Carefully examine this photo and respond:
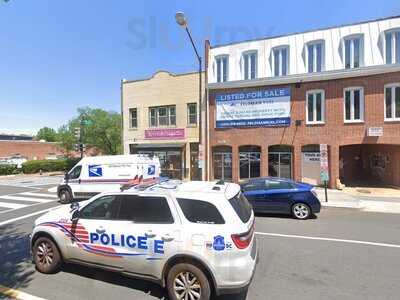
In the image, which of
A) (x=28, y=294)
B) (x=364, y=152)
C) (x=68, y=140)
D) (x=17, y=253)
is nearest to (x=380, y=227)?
(x=28, y=294)

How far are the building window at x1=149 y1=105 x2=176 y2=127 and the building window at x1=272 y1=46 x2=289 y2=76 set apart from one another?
795 cm

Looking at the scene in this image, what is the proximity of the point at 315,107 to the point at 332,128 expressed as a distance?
164 centimetres

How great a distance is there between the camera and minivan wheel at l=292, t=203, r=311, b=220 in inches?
406

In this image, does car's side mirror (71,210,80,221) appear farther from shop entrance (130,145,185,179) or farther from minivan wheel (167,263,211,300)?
shop entrance (130,145,185,179)

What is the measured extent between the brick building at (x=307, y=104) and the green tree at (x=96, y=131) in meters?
19.3

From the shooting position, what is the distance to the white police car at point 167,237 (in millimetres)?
4273

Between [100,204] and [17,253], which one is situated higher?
[100,204]

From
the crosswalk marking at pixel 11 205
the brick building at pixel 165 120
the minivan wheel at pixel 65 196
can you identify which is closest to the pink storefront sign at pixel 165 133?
the brick building at pixel 165 120

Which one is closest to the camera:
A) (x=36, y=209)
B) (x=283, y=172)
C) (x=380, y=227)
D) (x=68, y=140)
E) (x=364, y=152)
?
(x=380, y=227)

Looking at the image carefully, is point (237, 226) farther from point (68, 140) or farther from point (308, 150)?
point (68, 140)

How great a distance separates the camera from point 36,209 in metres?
12.8

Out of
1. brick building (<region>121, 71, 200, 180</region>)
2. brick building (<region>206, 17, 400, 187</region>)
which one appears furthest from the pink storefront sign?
brick building (<region>206, 17, 400, 187</region>)

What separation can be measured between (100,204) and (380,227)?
8249mm

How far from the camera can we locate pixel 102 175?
46.1 feet
